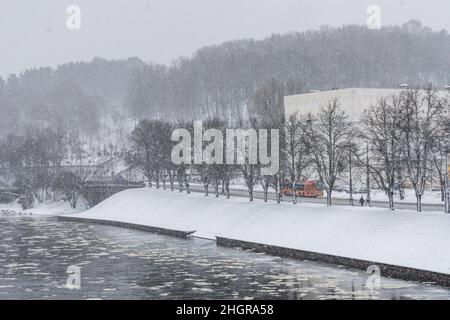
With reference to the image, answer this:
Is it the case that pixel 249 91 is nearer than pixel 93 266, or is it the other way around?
pixel 93 266

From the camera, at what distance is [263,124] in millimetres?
77750

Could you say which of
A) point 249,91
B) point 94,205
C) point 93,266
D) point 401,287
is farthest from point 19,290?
point 249,91

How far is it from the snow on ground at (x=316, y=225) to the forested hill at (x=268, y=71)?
153ft

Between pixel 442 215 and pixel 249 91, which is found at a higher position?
pixel 249 91

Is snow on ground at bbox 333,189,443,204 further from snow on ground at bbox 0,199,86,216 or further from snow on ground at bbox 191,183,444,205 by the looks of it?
snow on ground at bbox 0,199,86,216

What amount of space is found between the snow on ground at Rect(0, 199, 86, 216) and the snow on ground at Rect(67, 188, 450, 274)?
61.5 feet

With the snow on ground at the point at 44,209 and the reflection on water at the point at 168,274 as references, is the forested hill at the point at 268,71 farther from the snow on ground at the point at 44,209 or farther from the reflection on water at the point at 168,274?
the reflection on water at the point at 168,274

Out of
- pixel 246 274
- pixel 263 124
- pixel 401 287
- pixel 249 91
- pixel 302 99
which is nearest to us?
pixel 401 287

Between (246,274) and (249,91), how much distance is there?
98040 millimetres

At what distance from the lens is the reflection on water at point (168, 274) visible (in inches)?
1492

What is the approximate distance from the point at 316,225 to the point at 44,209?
57.8m

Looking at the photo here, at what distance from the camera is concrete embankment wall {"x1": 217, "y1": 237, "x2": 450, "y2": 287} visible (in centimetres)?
4000

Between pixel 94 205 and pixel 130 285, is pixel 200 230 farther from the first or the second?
pixel 94 205

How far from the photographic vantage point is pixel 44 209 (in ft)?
341
